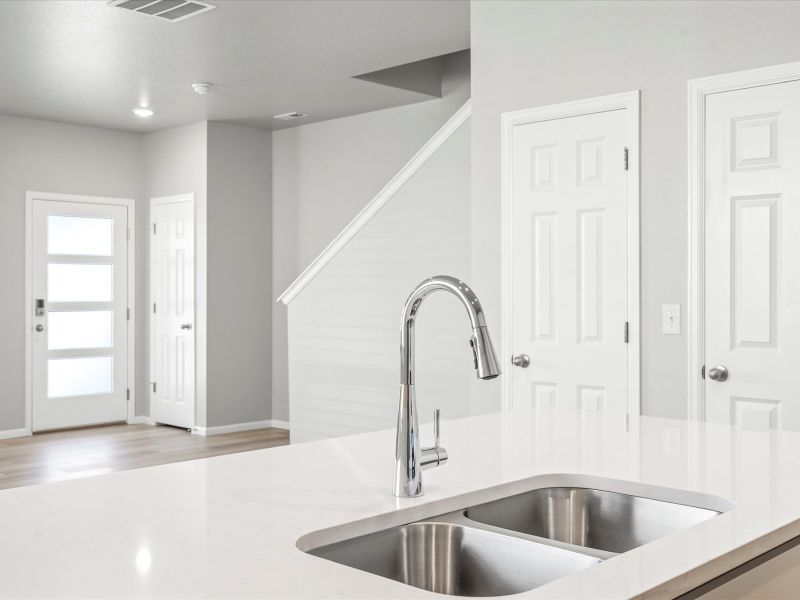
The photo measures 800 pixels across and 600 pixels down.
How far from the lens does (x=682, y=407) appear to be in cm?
347

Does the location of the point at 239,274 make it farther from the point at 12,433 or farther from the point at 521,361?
the point at 521,361

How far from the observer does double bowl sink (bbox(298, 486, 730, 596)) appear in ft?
4.22

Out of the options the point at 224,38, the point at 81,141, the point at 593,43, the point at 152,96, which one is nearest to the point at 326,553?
the point at 593,43

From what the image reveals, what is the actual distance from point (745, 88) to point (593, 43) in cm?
73

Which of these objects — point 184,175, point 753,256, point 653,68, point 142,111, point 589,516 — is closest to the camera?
point 589,516

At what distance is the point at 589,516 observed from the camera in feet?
5.45

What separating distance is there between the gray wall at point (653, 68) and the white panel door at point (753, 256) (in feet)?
0.41

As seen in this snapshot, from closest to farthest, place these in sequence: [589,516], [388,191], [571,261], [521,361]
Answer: [589,516], [571,261], [521,361], [388,191]

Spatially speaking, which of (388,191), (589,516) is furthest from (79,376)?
(589,516)

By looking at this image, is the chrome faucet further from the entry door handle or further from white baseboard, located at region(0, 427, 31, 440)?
white baseboard, located at region(0, 427, 31, 440)

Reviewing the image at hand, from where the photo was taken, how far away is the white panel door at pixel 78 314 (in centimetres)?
737

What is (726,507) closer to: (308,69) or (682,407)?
(682,407)

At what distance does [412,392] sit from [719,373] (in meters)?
2.28

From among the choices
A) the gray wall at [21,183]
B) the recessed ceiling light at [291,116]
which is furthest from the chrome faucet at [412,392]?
the gray wall at [21,183]
